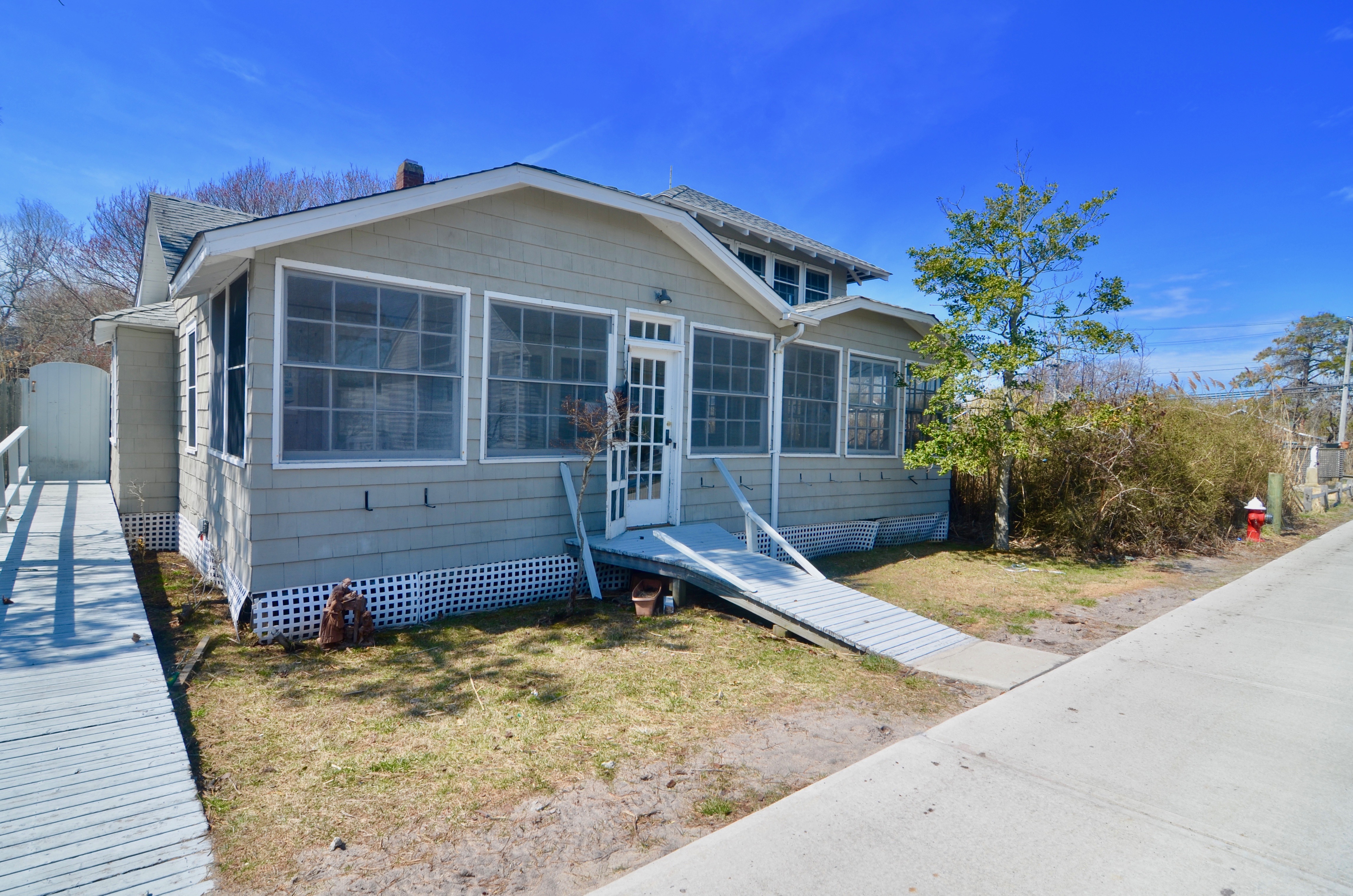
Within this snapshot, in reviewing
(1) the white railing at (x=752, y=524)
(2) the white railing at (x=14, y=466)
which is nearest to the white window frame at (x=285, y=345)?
(1) the white railing at (x=752, y=524)

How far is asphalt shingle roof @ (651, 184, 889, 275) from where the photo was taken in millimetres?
11062

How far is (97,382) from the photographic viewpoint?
41.8 feet

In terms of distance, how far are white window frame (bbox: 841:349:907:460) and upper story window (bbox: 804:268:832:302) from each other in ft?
6.64

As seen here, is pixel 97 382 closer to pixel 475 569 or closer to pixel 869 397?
pixel 475 569

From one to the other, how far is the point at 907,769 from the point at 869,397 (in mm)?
8056

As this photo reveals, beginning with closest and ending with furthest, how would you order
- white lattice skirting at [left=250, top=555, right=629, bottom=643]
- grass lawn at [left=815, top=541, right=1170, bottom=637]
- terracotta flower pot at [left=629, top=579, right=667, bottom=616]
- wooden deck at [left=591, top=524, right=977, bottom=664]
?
white lattice skirting at [left=250, top=555, right=629, bottom=643]
wooden deck at [left=591, top=524, right=977, bottom=664]
terracotta flower pot at [left=629, top=579, right=667, bottom=616]
grass lawn at [left=815, top=541, right=1170, bottom=637]

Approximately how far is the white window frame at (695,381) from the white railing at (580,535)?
1773 mm

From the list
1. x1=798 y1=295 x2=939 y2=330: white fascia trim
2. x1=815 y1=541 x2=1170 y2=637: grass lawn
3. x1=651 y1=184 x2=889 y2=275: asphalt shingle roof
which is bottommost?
x1=815 y1=541 x2=1170 y2=637: grass lawn

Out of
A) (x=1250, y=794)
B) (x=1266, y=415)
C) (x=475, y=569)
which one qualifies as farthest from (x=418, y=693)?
(x=1266, y=415)

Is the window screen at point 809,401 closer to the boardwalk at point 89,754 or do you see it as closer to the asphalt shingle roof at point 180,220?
the asphalt shingle roof at point 180,220

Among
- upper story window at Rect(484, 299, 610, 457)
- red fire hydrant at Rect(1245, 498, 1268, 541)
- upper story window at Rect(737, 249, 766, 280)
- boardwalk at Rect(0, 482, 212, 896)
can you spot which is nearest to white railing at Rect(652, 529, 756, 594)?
upper story window at Rect(484, 299, 610, 457)

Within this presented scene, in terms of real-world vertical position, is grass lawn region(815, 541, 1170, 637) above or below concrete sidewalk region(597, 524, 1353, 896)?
below

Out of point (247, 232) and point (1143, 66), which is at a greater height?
point (1143, 66)

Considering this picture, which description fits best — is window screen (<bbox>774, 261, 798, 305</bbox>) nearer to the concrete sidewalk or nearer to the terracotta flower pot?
the terracotta flower pot
